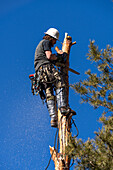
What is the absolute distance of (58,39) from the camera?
22.6 ft

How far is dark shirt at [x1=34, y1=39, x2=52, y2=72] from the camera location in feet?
21.8

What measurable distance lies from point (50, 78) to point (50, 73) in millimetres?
94

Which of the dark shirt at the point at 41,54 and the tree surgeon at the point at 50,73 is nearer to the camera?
the tree surgeon at the point at 50,73

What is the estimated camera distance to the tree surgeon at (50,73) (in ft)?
20.6

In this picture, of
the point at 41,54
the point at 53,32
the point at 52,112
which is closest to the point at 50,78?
the point at 41,54

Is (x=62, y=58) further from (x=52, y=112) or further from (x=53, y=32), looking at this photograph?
(x=52, y=112)

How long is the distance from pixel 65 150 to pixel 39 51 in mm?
2209

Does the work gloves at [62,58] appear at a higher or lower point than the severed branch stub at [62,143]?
higher

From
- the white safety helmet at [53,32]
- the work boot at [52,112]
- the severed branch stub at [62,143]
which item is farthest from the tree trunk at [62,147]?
the white safety helmet at [53,32]

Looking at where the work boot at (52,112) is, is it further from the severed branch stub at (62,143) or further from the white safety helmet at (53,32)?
the white safety helmet at (53,32)

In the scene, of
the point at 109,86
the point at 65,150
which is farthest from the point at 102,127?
the point at 109,86

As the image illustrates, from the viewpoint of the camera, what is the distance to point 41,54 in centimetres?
667

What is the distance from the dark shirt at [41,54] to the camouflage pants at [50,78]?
11 centimetres

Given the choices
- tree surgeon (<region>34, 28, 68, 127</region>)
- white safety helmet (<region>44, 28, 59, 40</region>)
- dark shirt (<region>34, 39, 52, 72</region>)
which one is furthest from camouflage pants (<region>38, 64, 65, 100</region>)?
white safety helmet (<region>44, 28, 59, 40</region>)
